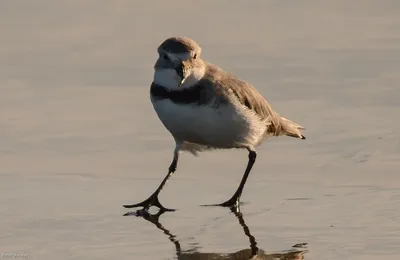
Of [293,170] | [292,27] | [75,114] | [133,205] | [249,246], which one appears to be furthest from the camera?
[292,27]

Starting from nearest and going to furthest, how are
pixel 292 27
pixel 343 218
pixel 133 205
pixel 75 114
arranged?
pixel 343 218 < pixel 133 205 < pixel 75 114 < pixel 292 27

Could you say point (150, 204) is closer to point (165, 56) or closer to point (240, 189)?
point (240, 189)

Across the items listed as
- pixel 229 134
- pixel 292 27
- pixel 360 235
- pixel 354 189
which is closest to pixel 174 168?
pixel 229 134

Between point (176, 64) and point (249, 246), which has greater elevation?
point (176, 64)

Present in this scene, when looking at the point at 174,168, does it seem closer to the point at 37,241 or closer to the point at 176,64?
Answer: the point at 176,64

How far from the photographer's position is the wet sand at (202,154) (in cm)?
906

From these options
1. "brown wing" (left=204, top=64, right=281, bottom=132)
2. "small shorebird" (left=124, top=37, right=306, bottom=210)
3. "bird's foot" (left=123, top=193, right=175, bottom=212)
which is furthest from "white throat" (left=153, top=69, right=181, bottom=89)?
"bird's foot" (left=123, top=193, right=175, bottom=212)

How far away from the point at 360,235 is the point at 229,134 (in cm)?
193

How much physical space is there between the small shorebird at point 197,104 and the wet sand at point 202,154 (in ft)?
1.25

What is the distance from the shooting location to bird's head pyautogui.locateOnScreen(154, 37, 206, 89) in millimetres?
10102

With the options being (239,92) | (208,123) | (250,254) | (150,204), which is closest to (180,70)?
(208,123)

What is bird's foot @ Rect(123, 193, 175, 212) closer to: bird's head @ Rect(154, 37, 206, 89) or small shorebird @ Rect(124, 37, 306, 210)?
small shorebird @ Rect(124, 37, 306, 210)

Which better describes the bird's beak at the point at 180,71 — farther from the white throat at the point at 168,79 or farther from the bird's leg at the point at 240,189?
the bird's leg at the point at 240,189

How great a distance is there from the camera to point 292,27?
1530cm
